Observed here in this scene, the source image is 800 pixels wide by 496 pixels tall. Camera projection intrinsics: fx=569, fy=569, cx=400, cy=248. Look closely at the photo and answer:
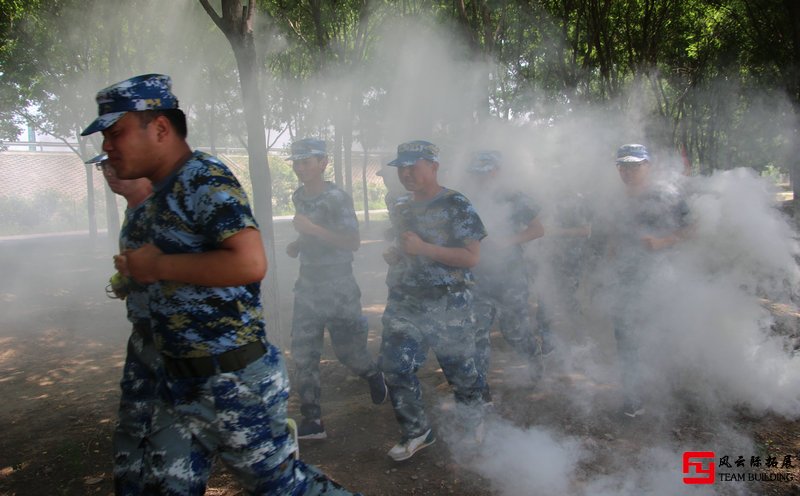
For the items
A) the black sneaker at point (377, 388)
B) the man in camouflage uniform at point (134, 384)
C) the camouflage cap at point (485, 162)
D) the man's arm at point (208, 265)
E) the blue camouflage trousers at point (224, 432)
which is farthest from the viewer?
the camouflage cap at point (485, 162)

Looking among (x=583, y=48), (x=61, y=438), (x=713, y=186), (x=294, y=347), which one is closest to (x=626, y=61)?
(x=583, y=48)

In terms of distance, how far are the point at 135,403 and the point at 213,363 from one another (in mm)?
921

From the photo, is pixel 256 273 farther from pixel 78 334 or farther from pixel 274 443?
pixel 78 334

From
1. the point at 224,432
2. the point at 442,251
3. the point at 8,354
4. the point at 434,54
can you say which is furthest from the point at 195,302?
the point at 434,54

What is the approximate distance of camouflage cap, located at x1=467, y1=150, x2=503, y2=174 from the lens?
482 cm

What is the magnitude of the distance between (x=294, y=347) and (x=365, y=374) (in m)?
0.62

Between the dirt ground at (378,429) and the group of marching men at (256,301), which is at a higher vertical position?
Result: the group of marching men at (256,301)

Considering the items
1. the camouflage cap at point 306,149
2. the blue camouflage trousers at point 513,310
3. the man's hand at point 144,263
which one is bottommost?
the blue camouflage trousers at point 513,310

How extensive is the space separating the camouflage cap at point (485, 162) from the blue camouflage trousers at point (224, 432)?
3265 millimetres

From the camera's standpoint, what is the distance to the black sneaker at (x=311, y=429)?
3.71 m

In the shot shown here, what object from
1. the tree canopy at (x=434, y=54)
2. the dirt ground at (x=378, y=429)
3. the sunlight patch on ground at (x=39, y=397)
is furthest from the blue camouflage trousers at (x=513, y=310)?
the tree canopy at (x=434, y=54)

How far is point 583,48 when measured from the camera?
428 inches

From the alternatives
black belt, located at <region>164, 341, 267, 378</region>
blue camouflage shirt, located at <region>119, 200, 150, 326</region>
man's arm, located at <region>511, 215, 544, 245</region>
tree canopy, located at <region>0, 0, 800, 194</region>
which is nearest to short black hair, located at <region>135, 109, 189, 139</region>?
blue camouflage shirt, located at <region>119, 200, 150, 326</region>

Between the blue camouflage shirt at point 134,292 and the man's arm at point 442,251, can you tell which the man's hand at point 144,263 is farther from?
the man's arm at point 442,251
